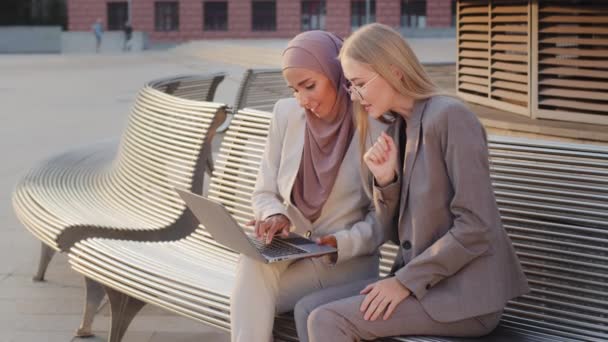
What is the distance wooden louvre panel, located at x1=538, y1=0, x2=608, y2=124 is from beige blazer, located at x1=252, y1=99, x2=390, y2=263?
442 centimetres

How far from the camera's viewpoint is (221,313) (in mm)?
4121

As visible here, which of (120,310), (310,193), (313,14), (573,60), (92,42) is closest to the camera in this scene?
(310,193)

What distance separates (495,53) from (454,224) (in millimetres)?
6820

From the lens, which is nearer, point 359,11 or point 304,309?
point 304,309

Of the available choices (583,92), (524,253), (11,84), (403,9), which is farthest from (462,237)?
(403,9)

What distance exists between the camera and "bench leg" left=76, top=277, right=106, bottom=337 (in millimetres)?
5219

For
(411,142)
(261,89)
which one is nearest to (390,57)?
(411,142)

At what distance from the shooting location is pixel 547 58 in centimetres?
878

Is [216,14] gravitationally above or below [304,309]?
above

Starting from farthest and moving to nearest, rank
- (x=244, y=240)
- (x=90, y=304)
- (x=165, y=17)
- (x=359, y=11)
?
(x=165, y=17)
(x=359, y=11)
(x=90, y=304)
(x=244, y=240)

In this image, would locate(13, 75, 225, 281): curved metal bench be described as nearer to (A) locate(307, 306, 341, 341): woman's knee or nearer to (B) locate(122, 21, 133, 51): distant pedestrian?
(A) locate(307, 306, 341, 341): woman's knee

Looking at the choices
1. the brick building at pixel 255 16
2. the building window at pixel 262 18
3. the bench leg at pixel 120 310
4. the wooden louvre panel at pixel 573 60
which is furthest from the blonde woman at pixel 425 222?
the building window at pixel 262 18

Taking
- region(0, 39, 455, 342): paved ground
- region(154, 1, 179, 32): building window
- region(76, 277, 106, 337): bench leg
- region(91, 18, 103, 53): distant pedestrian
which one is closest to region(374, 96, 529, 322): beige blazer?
region(0, 39, 455, 342): paved ground

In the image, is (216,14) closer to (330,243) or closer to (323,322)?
(330,243)
